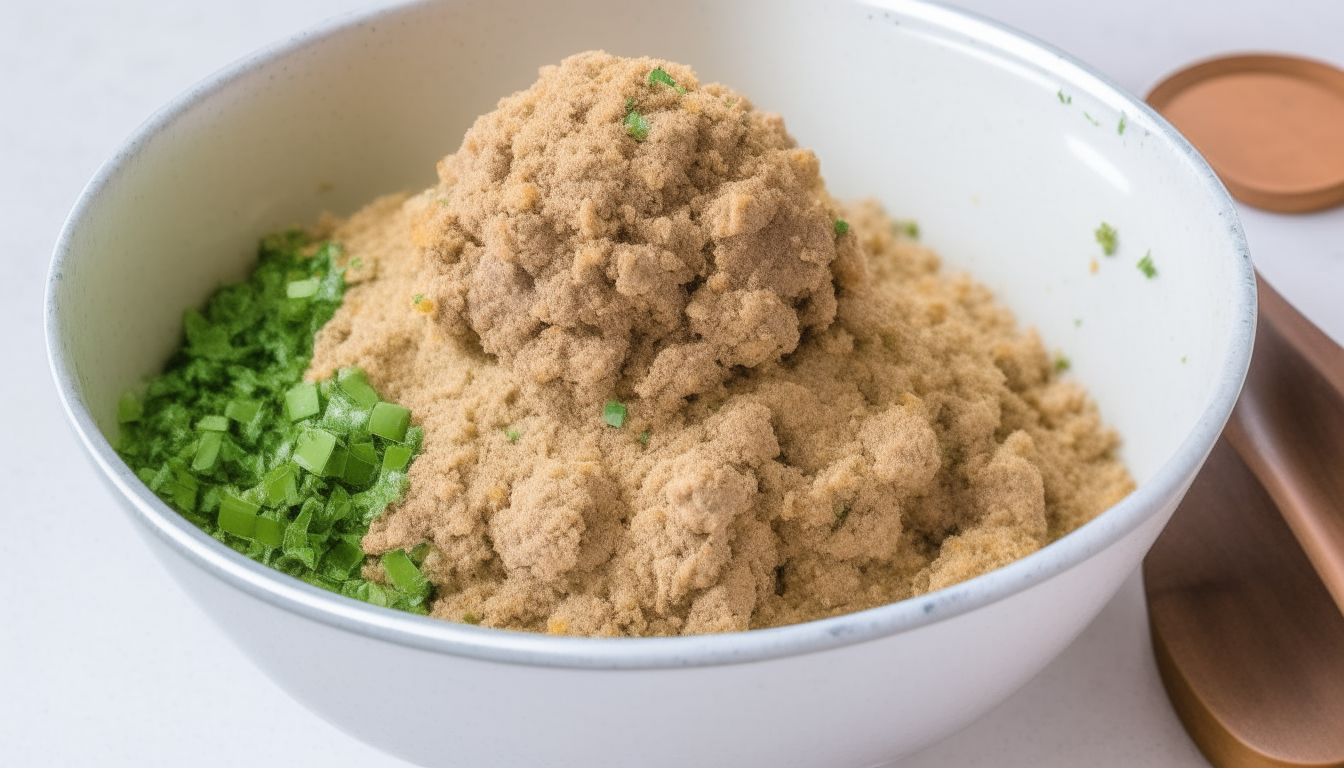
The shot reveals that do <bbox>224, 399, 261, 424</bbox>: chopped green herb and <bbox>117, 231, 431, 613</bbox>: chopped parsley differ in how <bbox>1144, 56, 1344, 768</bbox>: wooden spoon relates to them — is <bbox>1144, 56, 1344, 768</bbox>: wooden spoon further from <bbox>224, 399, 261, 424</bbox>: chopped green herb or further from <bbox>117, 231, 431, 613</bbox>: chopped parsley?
<bbox>224, 399, 261, 424</bbox>: chopped green herb

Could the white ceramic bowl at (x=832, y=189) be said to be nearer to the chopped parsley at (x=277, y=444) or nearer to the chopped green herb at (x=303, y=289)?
Answer: the chopped parsley at (x=277, y=444)

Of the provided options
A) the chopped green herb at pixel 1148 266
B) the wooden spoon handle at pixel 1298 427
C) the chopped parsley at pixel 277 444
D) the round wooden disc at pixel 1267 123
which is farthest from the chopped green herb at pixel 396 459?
the round wooden disc at pixel 1267 123

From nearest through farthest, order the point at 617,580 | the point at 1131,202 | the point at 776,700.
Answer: the point at 776,700 → the point at 617,580 → the point at 1131,202

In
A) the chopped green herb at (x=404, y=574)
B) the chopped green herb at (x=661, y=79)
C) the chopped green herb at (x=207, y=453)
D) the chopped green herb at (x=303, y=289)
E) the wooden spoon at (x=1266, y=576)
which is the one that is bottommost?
the wooden spoon at (x=1266, y=576)

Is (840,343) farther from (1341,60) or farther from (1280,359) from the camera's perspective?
(1341,60)

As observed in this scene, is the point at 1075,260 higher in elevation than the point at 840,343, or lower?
lower

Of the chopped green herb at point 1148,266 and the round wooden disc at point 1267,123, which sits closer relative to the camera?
the chopped green herb at point 1148,266

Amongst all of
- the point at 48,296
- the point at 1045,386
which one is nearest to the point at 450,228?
the point at 48,296

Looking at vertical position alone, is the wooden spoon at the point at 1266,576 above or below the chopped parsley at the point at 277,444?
below
